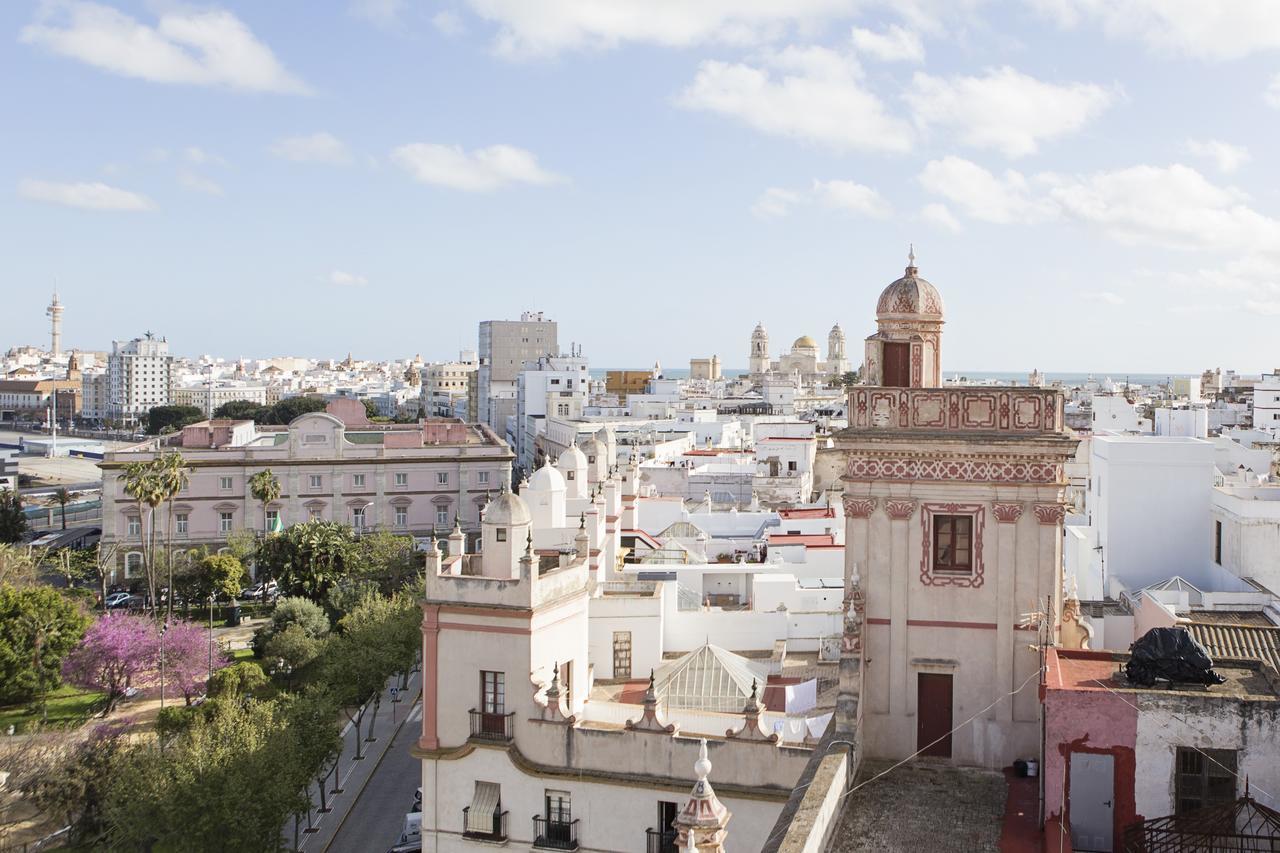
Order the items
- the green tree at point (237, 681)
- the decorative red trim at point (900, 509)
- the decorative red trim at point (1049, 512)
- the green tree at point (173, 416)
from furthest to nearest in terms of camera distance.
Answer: the green tree at point (173, 416) → the green tree at point (237, 681) → the decorative red trim at point (900, 509) → the decorative red trim at point (1049, 512)

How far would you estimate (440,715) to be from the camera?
2045 cm

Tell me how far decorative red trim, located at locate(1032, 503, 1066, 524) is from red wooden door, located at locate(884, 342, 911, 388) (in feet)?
9.71

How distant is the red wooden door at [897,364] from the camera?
1689 cm

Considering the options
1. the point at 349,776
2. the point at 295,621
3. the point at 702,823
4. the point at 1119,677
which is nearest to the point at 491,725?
the point at 702,823

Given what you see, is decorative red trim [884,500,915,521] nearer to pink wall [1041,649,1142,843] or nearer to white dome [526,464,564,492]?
pink wall [1041,649,1142,843]

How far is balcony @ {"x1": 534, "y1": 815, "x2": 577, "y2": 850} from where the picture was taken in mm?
19344

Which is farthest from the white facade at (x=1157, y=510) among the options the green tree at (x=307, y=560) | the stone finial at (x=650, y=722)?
the green tree at (x=307, y=560)

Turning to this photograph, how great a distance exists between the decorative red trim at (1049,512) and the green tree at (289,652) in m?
27.3

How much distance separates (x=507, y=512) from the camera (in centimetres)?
2195

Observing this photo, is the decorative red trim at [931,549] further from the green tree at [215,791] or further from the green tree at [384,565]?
the green tree at [384,565]

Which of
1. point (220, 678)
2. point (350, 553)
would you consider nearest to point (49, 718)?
point (220, 678)

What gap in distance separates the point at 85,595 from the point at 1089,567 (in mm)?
35770

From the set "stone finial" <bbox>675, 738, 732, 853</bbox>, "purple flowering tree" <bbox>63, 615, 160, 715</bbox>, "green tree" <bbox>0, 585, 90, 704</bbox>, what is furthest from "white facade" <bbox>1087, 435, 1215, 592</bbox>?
"green tree" <bbox>0, 585, 90, 704</bbox>

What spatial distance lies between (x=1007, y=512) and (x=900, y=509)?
4.64ft
